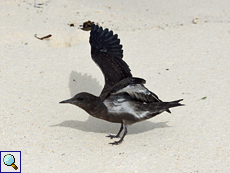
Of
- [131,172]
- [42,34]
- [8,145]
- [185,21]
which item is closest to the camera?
[131,172]

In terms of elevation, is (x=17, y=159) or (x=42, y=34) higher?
(x=42, y=34)

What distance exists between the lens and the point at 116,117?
4691 mm

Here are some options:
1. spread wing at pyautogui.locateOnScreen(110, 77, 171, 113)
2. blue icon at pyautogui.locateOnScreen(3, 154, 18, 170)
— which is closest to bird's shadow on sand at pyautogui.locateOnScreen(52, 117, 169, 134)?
spread wing at pyautogui.locateOnScreen(110, 77, 171, 113)

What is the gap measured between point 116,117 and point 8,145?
1.54m

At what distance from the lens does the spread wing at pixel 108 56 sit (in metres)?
5.32

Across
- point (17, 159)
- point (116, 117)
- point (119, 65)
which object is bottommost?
point (17, 159)

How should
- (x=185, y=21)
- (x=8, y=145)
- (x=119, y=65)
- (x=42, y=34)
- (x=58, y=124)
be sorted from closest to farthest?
(x=8, y=145)
(x=58, y=124)
(x=119, y=65)
(x=42, y=34)
(x=185, y=21)

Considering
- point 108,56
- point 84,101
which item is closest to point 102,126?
point 84,101

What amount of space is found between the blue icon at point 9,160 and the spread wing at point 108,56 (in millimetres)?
1829

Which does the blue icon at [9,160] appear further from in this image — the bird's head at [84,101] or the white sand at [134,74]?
the bird's head at [84,101]

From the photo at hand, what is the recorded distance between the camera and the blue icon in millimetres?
4076

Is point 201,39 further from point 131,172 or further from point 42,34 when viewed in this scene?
point 131,172

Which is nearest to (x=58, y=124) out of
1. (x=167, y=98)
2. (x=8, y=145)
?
(x=8, y=145)

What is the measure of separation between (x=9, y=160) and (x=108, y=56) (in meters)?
2.43
